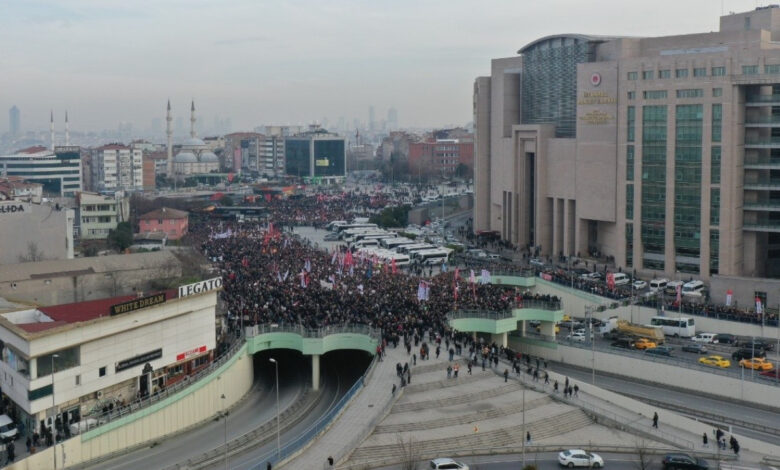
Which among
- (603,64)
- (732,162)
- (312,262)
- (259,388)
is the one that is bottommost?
(259,388)

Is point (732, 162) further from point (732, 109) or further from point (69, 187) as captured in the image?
point (69, 187)

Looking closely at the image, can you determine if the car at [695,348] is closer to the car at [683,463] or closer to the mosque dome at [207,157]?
the car at [683,463]

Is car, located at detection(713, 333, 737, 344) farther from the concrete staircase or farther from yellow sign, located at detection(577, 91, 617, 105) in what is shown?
yellow sign, located at detection(577, 91, 617, 105)

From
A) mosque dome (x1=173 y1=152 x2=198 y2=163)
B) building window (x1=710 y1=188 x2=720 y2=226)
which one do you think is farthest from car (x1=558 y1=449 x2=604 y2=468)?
mosque dome (x1=173 y1=152 x2=198 y2=163)

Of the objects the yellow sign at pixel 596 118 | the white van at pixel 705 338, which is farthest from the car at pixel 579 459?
the yellow sign at pixel 596 118

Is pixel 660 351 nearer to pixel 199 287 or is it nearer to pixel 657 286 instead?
pixel 657 286

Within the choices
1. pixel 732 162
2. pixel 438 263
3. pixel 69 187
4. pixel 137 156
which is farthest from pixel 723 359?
pixel 137 156

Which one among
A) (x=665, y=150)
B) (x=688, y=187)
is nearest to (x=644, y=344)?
(x=688, y=187)
